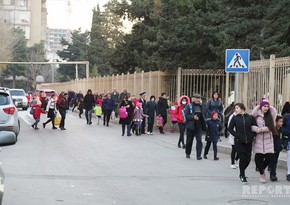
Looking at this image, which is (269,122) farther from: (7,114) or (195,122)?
(7,114)

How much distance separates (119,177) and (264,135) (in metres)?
3.10

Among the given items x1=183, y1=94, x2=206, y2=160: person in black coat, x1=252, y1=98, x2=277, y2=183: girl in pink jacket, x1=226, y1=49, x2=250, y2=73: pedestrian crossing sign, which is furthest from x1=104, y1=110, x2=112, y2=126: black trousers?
x1=252, y1=98, x2=277, y2=183: girl in pink jacket

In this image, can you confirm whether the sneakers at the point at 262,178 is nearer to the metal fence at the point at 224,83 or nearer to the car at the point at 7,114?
the metal fence at the point at 224,83

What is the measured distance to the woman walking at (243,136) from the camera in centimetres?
1095

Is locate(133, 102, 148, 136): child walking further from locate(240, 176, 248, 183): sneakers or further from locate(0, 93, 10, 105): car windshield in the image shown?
locate(240, 176, 248, 183): sneakers

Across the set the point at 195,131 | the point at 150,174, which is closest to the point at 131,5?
the point at 195,131

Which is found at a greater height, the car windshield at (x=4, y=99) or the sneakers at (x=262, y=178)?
the car windshield at (x=4, y=99)

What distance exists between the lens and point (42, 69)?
11400cm

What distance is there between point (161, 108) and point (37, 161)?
1086 cm

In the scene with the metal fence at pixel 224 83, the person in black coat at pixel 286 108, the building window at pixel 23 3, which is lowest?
the person in black coat at pixel 286 108

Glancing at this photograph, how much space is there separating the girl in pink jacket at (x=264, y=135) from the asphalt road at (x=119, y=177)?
17.8 inches

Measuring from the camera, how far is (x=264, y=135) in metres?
11.0

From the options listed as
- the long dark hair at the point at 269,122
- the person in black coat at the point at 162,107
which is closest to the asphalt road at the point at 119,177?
the long dark hair at the point at 269,122

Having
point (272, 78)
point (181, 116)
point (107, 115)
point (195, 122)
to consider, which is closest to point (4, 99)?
point (181, 116)
